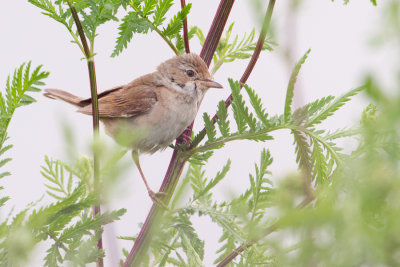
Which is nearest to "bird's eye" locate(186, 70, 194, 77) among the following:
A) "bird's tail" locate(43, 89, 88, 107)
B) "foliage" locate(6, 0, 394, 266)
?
"bird's tail" locate(43, 89, 88, 107)

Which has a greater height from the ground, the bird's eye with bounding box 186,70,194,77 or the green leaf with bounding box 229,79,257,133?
the bird's eye with bounding box 186,70,194,77

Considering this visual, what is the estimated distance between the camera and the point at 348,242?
369 mm

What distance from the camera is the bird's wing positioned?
9.60 ft

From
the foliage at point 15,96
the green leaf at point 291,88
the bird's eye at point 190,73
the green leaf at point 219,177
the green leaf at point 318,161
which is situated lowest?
the green leaf at point 318,161

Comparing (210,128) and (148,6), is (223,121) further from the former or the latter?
(148,6)

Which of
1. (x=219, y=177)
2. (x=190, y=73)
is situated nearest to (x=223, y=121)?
(x=219, y=177)

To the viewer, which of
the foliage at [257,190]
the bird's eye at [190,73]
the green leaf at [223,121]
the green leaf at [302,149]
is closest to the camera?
the foliage at [257,190]

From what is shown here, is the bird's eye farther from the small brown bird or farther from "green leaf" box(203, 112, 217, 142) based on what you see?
"green leaf" box(203, 112, 217, 142)

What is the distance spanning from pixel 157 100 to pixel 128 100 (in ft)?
0.57

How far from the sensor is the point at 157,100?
2996 mm

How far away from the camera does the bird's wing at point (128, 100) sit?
2926 mm

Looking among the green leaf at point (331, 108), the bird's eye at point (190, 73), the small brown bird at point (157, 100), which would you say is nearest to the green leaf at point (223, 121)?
the green leaf at point (331, 108)

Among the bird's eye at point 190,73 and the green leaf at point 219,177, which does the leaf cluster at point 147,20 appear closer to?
the green leaf at point 219,177

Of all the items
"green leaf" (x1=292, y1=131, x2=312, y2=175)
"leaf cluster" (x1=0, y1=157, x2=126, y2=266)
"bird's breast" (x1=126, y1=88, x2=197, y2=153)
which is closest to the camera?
"leaf cluster" (x1=0, y1=157, x2=126, y2=266)
